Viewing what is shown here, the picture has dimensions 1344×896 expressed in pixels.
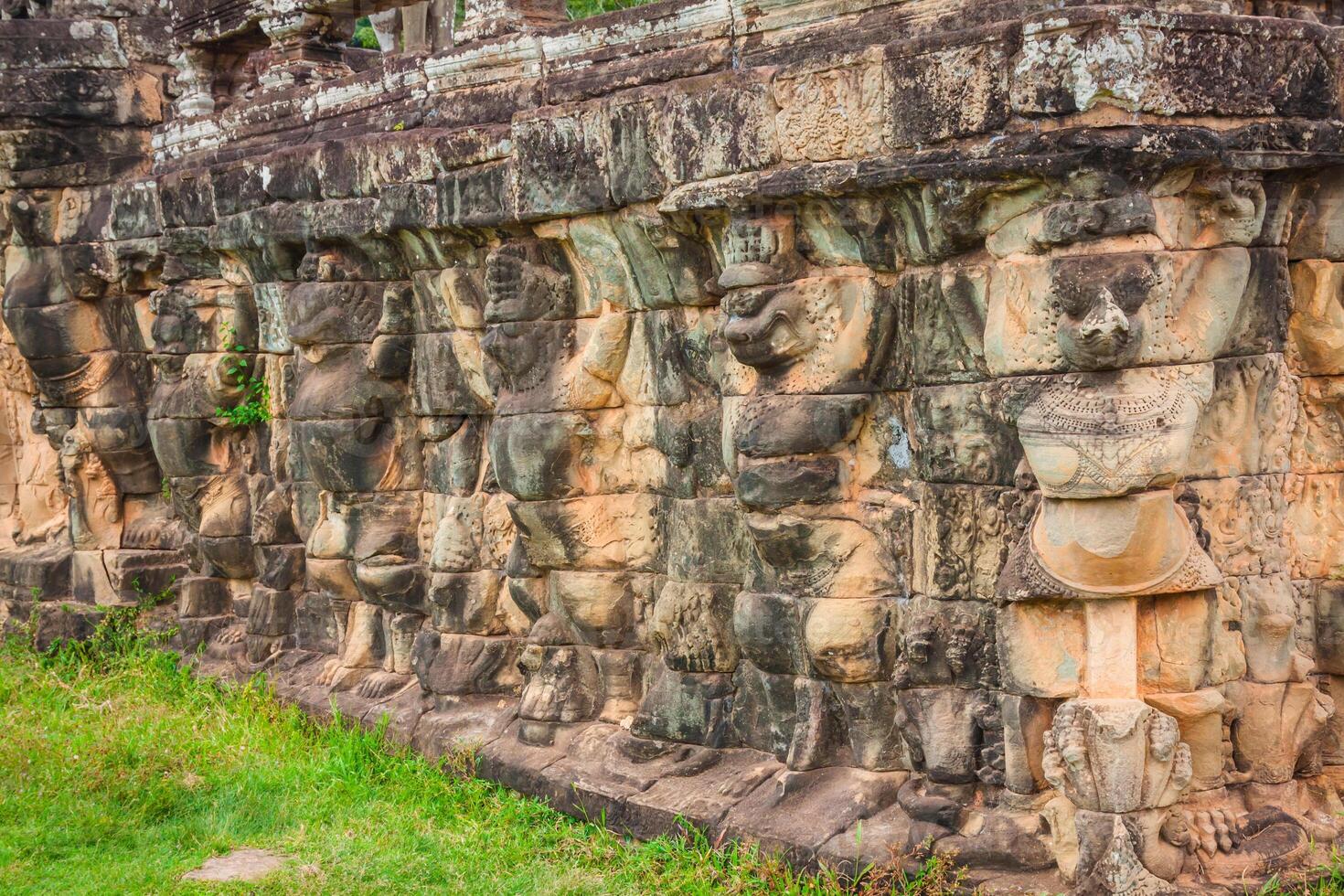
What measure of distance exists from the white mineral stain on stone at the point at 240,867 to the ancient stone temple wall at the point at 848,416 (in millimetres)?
972

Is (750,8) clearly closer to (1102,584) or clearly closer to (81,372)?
(1102,584)

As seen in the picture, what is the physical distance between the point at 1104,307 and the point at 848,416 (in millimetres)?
1146

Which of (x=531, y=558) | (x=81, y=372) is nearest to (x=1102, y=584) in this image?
(x=531, y=558)

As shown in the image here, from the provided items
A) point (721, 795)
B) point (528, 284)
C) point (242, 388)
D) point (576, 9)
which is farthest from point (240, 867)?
point (576, 9)

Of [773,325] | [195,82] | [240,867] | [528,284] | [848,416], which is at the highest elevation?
[195,82]

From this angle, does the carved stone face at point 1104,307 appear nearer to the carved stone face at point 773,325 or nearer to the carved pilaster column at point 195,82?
the carved stone face at point 773,325

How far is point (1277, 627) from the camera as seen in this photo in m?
5.62

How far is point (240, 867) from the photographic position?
275 inches

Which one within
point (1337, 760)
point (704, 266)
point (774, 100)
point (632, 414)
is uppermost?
point (774, 100)

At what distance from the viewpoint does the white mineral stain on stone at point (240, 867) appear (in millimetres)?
6844

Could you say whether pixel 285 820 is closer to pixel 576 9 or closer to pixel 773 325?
pixel 773 325

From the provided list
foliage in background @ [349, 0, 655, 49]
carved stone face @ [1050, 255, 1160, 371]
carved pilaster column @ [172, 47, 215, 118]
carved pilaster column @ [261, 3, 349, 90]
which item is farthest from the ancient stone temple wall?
foliage in background @ [349, 0, 655, 49]

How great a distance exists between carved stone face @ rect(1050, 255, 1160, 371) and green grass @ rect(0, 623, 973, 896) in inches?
64.8

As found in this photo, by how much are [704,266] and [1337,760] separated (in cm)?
273
